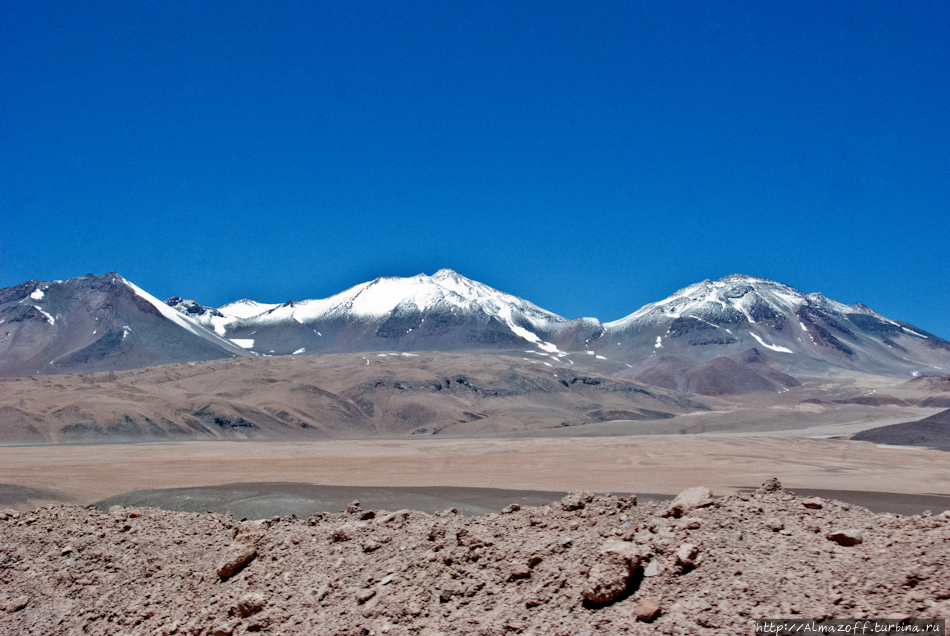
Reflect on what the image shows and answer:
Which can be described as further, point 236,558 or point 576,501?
point 576,501

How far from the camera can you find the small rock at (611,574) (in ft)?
19.2

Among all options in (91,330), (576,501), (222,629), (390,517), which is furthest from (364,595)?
(91,330)

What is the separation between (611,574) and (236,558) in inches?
211

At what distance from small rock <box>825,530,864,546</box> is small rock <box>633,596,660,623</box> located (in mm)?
2111

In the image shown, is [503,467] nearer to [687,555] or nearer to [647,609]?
[687,555]

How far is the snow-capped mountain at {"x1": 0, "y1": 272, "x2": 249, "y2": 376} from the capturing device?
132 metres

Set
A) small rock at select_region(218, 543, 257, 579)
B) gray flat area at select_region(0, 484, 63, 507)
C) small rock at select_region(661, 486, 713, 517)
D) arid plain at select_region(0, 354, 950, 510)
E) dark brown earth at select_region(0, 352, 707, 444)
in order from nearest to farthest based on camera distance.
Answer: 1. small rock at select_region(661, 486, 713, 517)
2. small rock at select_region(218, 543, 257, 579)
3. gray flat area at select_region(0, 484, 63, 507)
4. arid plain at select_region(0, 354, 950, 510)
5. dark brown earth at select_region(0, 352, 707, 444)

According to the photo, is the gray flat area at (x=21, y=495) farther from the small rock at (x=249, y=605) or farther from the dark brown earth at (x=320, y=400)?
the dark brown earth at (x=320, y=400)

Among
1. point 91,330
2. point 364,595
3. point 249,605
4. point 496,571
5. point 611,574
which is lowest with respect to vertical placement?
point 249,605

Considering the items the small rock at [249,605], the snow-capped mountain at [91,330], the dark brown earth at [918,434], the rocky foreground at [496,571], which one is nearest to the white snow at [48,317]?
the snow-capped mountain at [91,330]

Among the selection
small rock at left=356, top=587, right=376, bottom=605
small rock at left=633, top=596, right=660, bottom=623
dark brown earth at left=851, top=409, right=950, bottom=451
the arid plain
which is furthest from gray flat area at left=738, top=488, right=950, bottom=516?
dark brown earth at left=851, top=409, right=950, bottom=451

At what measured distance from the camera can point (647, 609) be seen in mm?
5531

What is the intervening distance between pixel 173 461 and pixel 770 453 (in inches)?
1410

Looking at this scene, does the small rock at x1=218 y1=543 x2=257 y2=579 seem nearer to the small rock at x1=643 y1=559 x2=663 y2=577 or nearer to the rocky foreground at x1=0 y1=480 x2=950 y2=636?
the rocky foreground at x1=0 y1=480 x2=950 y2=636
